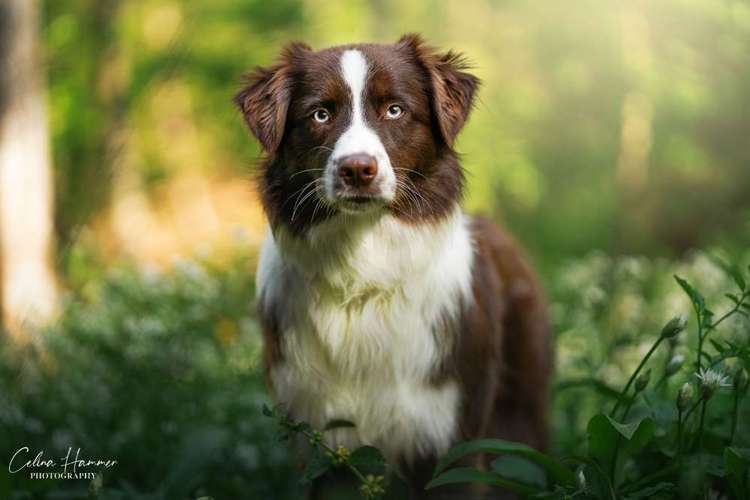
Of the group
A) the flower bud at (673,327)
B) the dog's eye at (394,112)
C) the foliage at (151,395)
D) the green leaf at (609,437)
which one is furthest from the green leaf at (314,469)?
the dog's eye at (394,112)

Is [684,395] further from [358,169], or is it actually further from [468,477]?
[358,169]

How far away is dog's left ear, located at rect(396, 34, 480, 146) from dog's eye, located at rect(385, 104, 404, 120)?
0.56ft

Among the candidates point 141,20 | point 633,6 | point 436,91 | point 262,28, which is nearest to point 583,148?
point 633,6

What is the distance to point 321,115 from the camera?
3439 mm

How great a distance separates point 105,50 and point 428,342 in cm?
734

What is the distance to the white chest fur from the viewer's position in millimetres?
A: 3453

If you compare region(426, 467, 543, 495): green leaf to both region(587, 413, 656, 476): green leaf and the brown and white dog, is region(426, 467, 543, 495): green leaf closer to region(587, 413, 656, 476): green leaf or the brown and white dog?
region(587, 413, 656, 476): green leaf

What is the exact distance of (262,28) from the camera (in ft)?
32.2

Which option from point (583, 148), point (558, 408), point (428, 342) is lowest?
point (558, 408)

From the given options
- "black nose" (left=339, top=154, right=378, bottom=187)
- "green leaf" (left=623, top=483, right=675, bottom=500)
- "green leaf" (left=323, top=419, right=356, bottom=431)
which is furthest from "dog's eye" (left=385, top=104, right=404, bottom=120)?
"green leaf" (left=623, top=483, right=675, bottom=500)

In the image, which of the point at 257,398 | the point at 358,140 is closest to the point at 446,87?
the point at 358,140

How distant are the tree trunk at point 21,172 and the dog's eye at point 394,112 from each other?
13.2ft

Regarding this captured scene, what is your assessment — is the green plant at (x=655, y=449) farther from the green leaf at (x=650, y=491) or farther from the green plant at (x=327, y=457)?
the green plant at (x=327, y=457)

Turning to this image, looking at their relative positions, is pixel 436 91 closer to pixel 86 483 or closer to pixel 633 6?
pixel 86 483
